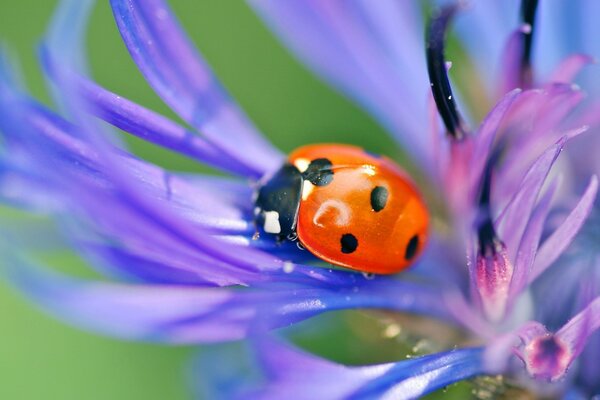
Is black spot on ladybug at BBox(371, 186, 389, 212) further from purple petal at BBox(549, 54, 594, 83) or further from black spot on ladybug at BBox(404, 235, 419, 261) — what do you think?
purple petal at BBox(549, 54, 594, 83)

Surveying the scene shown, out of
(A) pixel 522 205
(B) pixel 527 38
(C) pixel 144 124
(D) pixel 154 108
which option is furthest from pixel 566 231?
(D) pixel 154 108

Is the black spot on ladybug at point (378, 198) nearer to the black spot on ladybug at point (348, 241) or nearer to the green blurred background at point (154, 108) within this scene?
the black spot on ladybug at point (348, 241)

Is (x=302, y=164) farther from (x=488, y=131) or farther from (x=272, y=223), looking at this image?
(x=488, y=131)

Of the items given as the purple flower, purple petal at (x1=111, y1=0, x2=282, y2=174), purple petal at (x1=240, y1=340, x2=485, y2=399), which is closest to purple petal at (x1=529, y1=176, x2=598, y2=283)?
the purple flower

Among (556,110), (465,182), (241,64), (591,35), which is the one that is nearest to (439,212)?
(465,182)

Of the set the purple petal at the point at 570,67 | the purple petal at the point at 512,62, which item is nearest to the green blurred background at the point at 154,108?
the purple petal at the point at 512,62

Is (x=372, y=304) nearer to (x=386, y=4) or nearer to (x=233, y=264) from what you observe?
(x=233, y=264)
